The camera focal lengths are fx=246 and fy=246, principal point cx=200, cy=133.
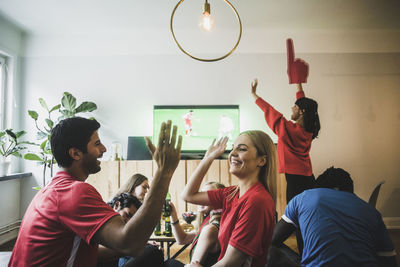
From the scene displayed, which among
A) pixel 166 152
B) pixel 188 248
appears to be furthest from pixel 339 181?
pixel 188 248

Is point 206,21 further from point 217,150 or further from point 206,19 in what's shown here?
point 217,150

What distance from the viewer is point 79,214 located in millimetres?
841

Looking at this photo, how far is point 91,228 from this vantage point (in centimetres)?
82

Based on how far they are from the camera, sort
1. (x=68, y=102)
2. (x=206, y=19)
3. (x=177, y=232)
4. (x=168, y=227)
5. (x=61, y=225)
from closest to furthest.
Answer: (x=61, y=225)
(x=206, y=19)
(x=177, y=232)
(x=168, y=227)
(x=68, y=102)

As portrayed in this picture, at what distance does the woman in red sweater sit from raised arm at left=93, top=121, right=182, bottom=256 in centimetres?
187

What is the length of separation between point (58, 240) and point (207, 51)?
3.65 metres

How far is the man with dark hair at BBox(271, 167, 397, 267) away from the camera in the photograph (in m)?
1.11

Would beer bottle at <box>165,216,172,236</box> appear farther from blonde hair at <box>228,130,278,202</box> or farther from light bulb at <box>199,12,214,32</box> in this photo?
light bulb at <box>199,12,214,32</box>

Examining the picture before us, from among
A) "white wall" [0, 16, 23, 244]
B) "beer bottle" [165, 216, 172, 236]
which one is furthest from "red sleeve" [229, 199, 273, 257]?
"white wall" [0, 16, 23, 244]

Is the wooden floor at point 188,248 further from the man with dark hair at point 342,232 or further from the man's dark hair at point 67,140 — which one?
the man's dark hair at point 67,140

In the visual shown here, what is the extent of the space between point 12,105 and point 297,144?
4.26 meters

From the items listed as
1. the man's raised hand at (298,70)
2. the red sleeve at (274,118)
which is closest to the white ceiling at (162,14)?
the man's raised hand at (298,70)

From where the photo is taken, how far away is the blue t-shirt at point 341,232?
1115mm

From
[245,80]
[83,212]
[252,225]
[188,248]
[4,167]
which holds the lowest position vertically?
[188,248]
